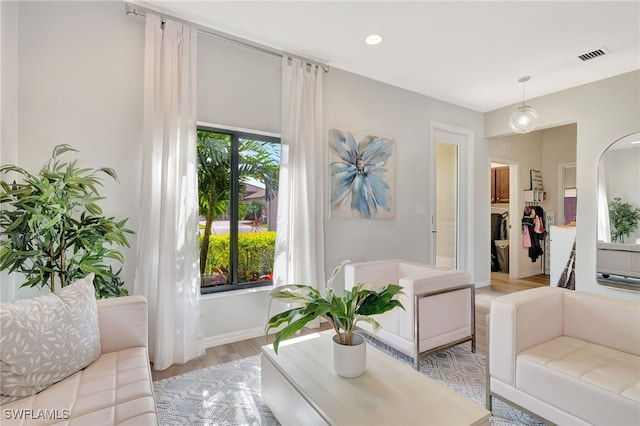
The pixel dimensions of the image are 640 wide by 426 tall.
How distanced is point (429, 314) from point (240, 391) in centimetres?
149

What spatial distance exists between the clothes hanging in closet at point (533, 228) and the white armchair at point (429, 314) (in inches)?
153

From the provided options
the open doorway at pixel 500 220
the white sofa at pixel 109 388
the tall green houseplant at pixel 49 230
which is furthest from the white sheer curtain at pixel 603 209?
the tall green houseplant at pixel 49 230

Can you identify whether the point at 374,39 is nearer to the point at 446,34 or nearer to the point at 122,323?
the point at 446,34

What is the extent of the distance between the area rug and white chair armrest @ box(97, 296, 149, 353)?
51 centimetres

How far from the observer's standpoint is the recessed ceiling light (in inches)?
111

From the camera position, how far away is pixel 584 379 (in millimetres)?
1412

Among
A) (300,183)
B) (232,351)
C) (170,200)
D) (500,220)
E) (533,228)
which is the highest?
(300,183)

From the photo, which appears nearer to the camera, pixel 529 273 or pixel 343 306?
pixel 343 306

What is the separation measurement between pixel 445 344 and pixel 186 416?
1.91 metres

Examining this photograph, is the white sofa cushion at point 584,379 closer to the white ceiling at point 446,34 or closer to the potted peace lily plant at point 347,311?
the potted peace lily plant at point 347,311

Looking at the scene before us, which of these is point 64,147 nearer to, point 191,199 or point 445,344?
point 191,199

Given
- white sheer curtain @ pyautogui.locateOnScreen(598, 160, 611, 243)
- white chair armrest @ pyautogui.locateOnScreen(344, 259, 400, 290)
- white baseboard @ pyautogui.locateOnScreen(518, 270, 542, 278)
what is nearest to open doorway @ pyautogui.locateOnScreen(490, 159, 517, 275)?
white baseboard @ pyautogui.locateOnScreen(518, 270, 542, 278)

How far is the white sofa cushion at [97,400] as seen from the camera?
1.15 metres

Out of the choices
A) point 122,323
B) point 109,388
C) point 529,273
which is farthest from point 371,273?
point 529,273
